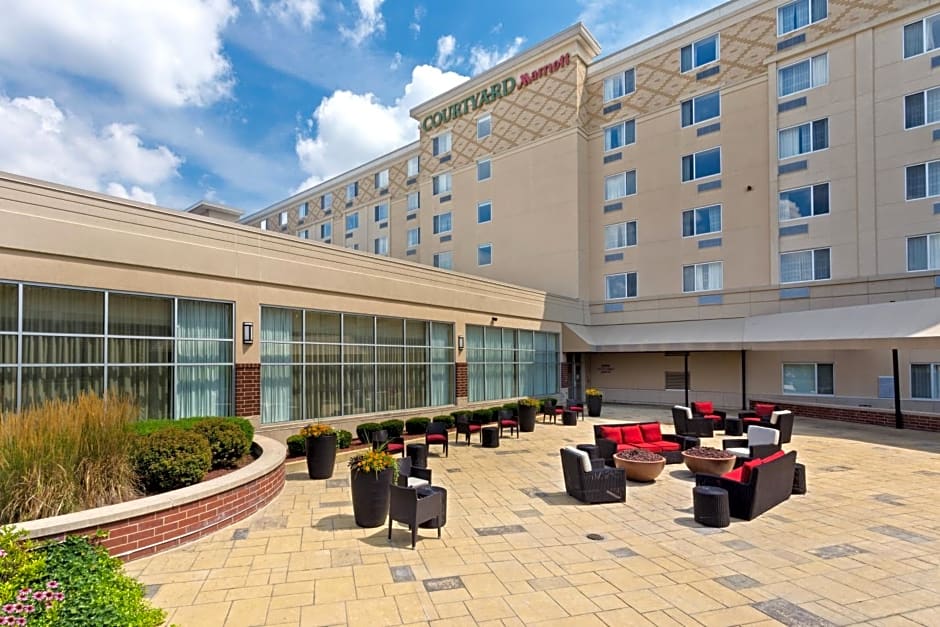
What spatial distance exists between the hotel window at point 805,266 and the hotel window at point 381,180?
26.7 meters

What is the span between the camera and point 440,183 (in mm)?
32281

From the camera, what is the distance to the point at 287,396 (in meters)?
Answer: 13.1

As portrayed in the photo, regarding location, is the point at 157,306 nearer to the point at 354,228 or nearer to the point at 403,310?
the point at 403,310

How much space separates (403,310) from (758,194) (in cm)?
1624

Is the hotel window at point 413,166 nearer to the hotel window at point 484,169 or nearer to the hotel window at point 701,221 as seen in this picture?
the hotel window at point 484,169

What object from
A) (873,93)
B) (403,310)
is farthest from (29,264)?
(873,93)

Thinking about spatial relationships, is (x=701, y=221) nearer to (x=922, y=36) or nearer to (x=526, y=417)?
(x=922, y=36)

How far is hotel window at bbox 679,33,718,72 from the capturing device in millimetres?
23500

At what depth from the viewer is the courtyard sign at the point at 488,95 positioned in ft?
88.9

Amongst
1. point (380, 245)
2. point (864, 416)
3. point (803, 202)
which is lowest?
point (864, 416)

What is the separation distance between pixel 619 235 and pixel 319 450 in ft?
65.9

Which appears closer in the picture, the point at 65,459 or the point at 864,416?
the point at 65,459

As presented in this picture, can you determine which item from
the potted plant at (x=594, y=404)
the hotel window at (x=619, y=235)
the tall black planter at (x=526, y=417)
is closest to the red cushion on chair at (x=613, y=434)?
the tall black planter at (x=526, y=417)

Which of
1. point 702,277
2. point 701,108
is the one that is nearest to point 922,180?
point 702,277
